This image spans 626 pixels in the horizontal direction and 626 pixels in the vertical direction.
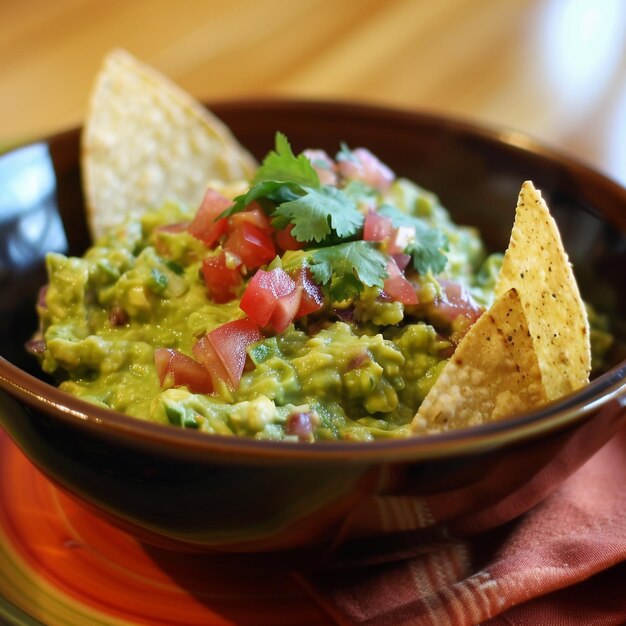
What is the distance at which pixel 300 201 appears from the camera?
2.10m

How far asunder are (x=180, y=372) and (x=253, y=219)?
1.55 feet

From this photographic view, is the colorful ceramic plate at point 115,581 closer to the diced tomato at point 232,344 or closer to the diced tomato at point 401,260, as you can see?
the diced tomato at point 232,344

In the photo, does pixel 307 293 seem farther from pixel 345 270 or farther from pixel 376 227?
pixel 376 227

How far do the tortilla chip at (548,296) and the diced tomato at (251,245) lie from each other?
0.59 metres

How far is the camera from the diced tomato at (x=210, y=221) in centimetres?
220

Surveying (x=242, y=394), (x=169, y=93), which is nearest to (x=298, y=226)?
(x=242, y=394)

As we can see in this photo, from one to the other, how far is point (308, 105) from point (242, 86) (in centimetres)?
140

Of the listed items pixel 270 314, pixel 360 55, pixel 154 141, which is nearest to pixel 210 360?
pixel 270 314

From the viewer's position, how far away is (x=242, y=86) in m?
4.37

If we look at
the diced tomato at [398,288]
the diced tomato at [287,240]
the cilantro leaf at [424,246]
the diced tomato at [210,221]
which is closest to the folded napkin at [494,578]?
the diced tomato at [398,288]

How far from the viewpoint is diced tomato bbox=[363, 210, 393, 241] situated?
7.07 feet

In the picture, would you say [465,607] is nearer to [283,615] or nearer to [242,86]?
[283,615]

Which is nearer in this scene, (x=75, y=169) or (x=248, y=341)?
(x=248, y=341)

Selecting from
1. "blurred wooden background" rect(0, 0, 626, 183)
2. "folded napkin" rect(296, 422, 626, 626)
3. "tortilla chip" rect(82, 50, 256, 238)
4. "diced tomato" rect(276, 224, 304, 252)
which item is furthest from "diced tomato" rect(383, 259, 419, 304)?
"blurred wooden background" rect(0, 0, 626, 183)
